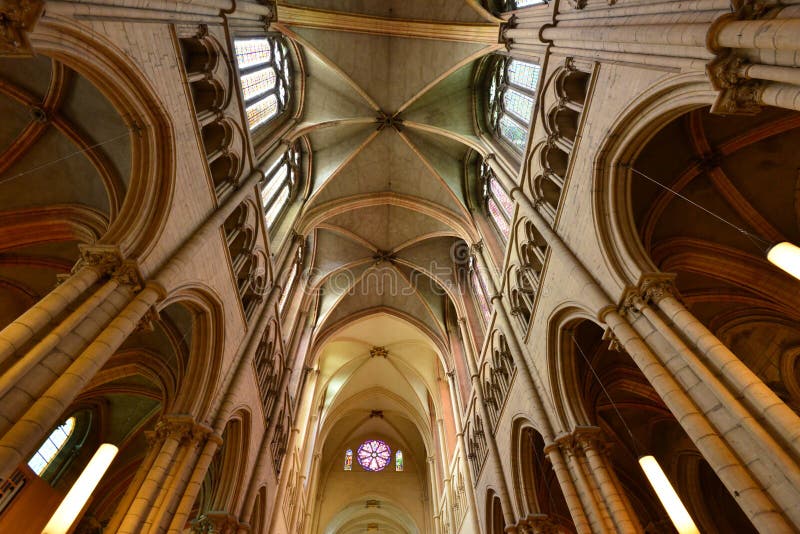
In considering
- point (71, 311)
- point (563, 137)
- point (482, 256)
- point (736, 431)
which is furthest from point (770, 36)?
point (482, 256)

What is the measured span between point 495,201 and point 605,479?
33.3ft

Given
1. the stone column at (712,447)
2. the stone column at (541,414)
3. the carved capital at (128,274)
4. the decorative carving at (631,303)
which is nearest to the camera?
the stone column at (712,447)

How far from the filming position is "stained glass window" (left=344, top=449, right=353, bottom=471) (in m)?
29.5

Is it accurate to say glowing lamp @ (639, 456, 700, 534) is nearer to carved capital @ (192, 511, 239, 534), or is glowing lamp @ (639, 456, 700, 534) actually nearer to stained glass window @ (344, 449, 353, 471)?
carved capital @ (192, 511, 239, 534)

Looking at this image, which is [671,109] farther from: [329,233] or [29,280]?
[329,233]

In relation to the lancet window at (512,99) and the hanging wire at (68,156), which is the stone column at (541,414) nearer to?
the lancet window at (512,99)

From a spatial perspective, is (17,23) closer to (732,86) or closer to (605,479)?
(732,86)

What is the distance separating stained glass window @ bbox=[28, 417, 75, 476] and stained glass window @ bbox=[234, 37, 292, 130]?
10.4 m

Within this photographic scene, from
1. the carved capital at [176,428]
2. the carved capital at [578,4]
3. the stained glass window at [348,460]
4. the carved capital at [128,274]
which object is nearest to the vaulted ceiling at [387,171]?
the carved capital at [578,4]

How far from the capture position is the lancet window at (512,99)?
12.4 metres

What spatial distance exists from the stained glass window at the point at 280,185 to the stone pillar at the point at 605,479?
10234 mm

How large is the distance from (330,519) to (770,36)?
30.9m

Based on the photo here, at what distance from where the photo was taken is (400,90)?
15.6m

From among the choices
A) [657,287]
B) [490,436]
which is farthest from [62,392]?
[490,436]
